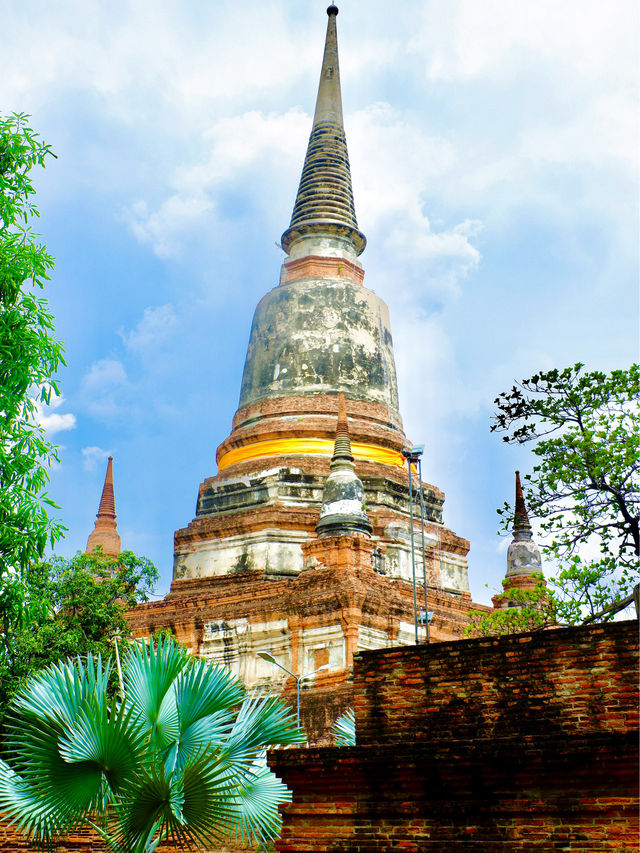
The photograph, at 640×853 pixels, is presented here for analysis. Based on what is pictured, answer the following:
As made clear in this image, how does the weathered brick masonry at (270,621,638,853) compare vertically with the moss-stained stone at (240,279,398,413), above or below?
below

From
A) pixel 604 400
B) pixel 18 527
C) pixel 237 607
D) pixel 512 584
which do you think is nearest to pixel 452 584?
pixel 512 584

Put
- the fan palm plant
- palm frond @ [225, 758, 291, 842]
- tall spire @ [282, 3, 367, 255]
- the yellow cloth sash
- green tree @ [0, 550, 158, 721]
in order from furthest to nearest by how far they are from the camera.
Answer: tall spire @ [282, 3, 367, 255], the yellow cloth sash, green tree @ [0, 550, 158, 721], palm frond @ [225, 758, 291, 842], the fan palm plant

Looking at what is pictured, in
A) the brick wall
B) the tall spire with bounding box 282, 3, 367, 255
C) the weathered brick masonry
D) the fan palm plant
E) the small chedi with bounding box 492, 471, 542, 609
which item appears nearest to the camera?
the weathered brick masonry

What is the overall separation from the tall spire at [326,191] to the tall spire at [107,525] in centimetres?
1074

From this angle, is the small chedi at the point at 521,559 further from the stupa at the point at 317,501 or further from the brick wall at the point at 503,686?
the brick wall at the point at 503,686

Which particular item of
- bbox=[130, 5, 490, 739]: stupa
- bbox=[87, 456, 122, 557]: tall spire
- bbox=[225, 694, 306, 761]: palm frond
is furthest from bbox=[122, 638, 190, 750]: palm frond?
bbox=[87, 456, 122, 557]: tall spire

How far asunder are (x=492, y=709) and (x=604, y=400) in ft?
25.1

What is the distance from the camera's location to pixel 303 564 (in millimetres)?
26594

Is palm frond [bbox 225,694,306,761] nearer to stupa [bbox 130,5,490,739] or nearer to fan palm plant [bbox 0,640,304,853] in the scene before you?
fan palm plant [bbox 0,640,304,853]

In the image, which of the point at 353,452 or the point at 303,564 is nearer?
the point at 303,564

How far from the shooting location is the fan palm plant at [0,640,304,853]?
838 centimetres

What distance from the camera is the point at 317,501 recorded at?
28.0m

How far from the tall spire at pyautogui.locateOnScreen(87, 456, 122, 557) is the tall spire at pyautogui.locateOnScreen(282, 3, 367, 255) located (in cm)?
1074

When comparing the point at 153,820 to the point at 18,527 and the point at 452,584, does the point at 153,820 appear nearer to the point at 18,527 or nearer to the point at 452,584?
the point at 18,527
